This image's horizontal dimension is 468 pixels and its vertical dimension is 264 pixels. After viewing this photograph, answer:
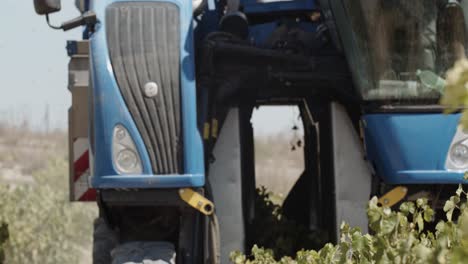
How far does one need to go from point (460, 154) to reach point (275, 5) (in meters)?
2.03

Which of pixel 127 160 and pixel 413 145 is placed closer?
pixel 127 160

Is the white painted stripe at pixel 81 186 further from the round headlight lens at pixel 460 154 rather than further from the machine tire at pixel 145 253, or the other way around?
the round headlight lens at pixel 460 154

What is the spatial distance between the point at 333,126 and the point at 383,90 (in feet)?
1.74

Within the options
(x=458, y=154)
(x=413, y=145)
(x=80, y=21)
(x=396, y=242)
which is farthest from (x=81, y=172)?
(x=396, y=242)

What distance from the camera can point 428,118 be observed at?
6211 millimetres

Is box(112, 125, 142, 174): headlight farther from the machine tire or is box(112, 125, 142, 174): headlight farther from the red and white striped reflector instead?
the red and white striped reflector

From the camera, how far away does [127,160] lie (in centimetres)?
601

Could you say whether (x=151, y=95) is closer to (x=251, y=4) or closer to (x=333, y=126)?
(x=333, y=126)

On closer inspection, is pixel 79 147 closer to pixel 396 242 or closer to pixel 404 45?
pixel 404 45

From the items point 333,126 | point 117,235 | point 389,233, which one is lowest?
point 117,235

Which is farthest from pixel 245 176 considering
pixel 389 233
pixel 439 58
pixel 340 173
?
pixel 389 233

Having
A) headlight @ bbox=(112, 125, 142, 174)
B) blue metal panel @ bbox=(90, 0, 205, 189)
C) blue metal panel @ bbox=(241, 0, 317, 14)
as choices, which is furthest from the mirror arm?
blue metal panel @ bbox=(241, 0, 317, 14)

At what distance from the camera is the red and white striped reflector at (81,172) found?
8.00 metres

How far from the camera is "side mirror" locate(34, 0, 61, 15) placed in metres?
6.00
